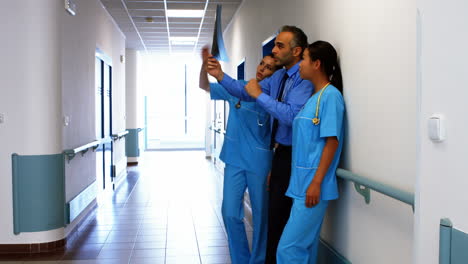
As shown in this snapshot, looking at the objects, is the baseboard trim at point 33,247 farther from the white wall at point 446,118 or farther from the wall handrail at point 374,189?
the white wall at point 446,118

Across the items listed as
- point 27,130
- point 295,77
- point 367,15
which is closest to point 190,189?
point 27,130

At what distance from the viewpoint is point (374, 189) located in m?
2.21

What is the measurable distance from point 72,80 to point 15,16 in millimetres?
1012

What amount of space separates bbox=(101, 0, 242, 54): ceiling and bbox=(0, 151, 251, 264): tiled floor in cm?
287

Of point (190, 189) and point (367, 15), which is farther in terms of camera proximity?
point (190, 189)

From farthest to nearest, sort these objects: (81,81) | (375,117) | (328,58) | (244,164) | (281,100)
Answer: (81,81)
(244,164)
(281,100)
(328,58)
(375,117)

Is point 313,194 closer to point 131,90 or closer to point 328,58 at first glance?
point 328,58

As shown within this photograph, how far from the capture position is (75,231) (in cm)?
506

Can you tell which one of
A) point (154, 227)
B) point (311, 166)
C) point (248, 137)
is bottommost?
point (154, 227)

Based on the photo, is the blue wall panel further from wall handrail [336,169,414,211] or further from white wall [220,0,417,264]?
wall handrail [336,169,414,211]

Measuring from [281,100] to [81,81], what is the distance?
3.22 meters

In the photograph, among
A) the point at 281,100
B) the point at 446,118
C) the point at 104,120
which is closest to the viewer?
the point at 446,118

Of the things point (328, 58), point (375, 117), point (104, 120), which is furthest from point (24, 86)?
point (104, 120)

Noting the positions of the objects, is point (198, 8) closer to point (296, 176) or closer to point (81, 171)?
point (81, 171)
